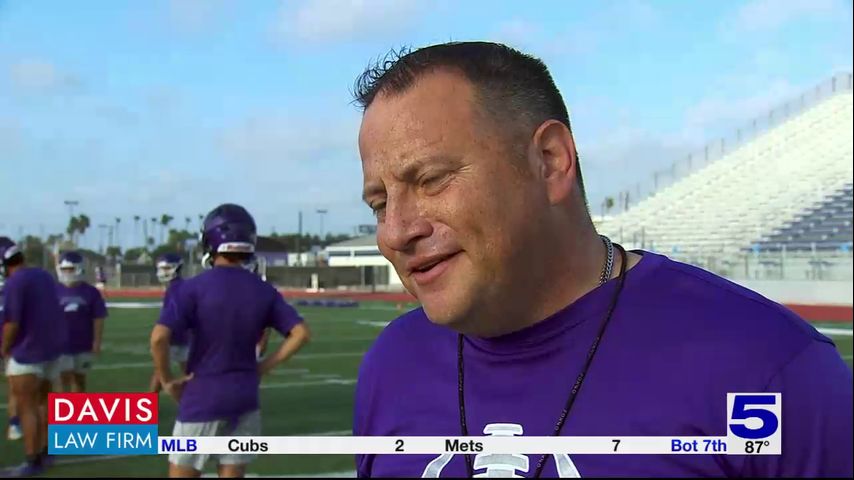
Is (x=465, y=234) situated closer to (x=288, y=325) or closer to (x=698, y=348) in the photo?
(x=698, y=348)

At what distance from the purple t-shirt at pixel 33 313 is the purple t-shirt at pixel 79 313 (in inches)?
53.1

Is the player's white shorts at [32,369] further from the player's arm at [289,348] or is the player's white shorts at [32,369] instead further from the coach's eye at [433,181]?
the coach's eye at [433,181]

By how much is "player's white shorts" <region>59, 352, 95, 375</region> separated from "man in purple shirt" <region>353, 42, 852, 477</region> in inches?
212

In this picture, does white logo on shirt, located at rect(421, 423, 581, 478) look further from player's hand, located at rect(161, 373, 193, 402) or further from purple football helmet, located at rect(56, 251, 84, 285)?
purple football helmet, located at rect(56, 251, 84, 285)

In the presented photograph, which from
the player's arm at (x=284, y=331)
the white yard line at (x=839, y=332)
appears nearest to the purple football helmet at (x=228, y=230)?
the player's arm at (x=284, y=331)

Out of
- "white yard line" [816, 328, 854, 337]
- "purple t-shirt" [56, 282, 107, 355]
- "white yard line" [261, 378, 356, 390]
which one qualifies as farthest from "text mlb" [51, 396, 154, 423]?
"white yard line" [816, 328, 854, 337]

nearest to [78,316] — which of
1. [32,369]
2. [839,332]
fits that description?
[32,369]

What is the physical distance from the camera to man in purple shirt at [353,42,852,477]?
955 mm

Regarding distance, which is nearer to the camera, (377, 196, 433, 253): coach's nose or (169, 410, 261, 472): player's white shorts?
(377, 196, 433, 253): coach's nose

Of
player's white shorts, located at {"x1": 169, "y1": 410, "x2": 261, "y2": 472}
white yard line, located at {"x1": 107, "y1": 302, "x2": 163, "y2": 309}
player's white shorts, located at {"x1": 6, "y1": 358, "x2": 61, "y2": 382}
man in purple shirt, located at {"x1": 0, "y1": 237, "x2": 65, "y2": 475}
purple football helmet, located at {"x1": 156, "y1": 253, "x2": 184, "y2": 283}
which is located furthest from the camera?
white yard line, located at {"x1": 107, "y1": 302, "x2": 163, "y2": 309}

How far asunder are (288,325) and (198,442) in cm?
209

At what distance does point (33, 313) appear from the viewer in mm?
4879

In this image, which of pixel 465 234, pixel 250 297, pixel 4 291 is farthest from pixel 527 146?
pixel 4 291

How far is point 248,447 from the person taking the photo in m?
1.43
